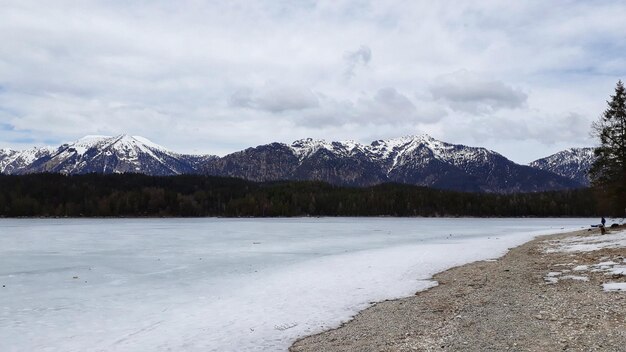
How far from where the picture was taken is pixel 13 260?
115ft

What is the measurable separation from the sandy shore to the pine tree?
1312 inches

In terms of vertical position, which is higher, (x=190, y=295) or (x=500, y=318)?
(x=500, y=318)

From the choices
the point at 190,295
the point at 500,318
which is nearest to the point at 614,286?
the point at 500,318

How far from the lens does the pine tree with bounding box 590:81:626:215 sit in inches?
1961

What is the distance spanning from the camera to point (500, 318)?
13719 millimetres

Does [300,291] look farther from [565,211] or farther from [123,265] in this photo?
[565,211]

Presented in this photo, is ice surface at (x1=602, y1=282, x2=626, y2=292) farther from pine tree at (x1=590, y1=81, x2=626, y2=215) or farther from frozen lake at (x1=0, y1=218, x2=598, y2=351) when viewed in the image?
pine tree at (x1=590, y1=81, x2=626, y2=215)

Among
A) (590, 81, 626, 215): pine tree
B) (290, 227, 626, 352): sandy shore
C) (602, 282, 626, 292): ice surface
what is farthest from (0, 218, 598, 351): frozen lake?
(590, 81, 626, 215): pine tree

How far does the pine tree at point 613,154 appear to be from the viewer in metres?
49.8

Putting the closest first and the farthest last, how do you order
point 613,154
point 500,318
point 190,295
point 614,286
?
point 500,318
point 614,286
point 190,295
point 613,154

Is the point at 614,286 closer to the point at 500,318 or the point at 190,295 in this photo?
the point at 500,318

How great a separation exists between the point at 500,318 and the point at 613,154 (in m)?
46.0

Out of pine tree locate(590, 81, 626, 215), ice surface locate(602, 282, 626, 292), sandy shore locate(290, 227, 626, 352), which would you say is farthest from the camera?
pine tree locate(590, 81, 626, 215)

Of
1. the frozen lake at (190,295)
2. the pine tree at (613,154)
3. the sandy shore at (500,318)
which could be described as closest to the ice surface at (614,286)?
the sandy shore at (500,318)
